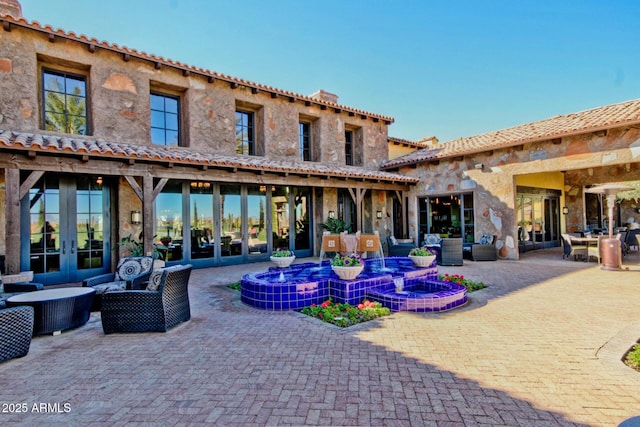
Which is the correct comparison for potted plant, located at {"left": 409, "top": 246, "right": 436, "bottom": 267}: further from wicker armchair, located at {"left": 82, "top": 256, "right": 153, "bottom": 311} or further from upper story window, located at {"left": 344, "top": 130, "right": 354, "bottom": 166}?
upper story window, located at {"left": 344, "top": 130, "right": 354, "bottom": 166}

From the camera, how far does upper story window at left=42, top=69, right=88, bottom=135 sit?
845 cm

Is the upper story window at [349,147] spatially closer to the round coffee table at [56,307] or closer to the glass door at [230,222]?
the glass door at [230,222]

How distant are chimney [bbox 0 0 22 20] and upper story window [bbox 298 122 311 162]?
872 cm

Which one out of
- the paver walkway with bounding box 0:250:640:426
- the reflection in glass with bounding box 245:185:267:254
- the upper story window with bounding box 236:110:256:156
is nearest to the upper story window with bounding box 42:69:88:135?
the upper story window with bounding box 236:110:256:156

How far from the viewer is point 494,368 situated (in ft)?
10.4

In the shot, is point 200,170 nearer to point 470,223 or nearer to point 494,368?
point 494,368

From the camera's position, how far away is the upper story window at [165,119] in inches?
394

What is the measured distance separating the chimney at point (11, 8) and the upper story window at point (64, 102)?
1.87 metres

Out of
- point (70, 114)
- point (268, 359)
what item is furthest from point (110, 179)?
point (268, 359)

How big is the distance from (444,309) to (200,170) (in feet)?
23.0

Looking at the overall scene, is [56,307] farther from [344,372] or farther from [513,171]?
[513,171]

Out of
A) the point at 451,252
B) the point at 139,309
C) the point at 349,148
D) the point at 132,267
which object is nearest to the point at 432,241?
the point at 451,252

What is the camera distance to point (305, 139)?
535 inches

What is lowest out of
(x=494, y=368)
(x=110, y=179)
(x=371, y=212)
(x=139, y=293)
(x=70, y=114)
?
(x=494, y=368)
